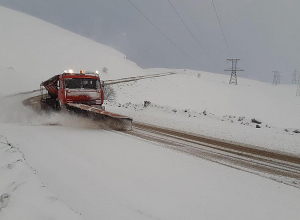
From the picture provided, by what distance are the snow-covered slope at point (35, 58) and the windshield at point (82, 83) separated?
62.6 ft

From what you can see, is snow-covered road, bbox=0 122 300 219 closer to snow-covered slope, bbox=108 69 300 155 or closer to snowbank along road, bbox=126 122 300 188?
snowbank along road, bbox=126 122 300 188

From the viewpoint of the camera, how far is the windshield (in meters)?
11.2

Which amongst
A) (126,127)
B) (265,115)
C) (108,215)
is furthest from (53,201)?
(265,115)

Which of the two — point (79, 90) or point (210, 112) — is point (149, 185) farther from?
point (210, 112)

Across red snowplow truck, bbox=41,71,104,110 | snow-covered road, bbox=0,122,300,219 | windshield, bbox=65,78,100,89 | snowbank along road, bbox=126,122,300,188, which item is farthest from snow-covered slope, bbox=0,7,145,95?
snow-covered road, bbox=0,122,300,219

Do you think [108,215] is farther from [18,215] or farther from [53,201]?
[18,215]

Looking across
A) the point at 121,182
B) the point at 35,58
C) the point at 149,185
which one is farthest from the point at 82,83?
the point at 35,58

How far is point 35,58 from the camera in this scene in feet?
162

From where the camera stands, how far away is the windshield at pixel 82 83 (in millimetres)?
11250

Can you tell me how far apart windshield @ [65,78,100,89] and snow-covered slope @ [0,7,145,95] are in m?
19.1

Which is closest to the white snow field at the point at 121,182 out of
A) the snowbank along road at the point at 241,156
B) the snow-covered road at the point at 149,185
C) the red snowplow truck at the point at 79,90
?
the snow-covered road at the point at 149,185

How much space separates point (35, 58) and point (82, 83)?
146 feet

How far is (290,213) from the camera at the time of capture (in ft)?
10.7

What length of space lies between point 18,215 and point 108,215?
1004 millimetres
